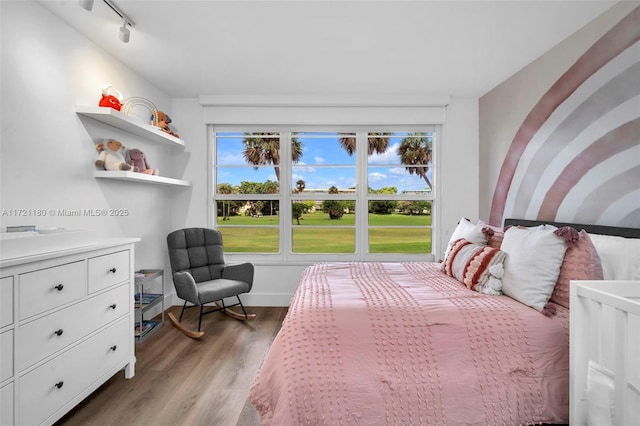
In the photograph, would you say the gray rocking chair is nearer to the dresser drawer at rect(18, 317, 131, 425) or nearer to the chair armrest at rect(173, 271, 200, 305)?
the chair armrest at rect(173, 271, 200, 305)

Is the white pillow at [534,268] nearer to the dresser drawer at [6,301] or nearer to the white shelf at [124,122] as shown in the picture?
the dresser drawer at [6,301]

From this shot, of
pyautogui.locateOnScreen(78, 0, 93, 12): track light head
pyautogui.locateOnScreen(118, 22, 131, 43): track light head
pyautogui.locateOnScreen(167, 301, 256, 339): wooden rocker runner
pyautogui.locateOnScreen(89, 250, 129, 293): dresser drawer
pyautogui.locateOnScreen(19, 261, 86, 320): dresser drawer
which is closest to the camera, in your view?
pyautogui.locateOnScreen(19, 261, 86, 320): dresser drawer

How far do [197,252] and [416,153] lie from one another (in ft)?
9.29

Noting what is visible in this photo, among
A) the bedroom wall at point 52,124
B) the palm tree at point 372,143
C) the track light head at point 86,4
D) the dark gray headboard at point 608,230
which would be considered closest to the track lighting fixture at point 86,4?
the track light head at point 86,4

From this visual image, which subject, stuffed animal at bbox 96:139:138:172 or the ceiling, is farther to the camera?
A: stuffed animal at bbox 96:139:138:172

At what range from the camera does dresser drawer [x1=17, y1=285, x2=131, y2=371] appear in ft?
4.93

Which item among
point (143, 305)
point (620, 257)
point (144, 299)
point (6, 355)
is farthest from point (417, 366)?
point (144, 299)

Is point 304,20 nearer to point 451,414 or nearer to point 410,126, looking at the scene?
point 410,126

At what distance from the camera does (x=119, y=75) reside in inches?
114

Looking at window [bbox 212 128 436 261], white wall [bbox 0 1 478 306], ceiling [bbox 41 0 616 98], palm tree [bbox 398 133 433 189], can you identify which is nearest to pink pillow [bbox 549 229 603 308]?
ceiling [bbox 41 0 616 98]

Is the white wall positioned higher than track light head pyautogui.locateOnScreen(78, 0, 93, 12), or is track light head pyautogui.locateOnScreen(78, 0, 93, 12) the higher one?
track light head pyautogui.locateOnScreen(78, 0, 93, 12)

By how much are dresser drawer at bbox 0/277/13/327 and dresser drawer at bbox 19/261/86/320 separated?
50 millimetres

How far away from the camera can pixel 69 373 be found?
68.1 inches

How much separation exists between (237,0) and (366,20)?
2.89 feet
